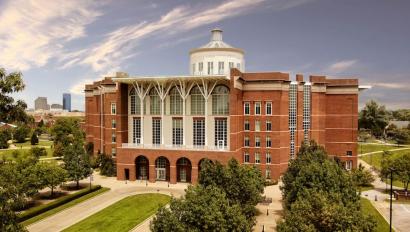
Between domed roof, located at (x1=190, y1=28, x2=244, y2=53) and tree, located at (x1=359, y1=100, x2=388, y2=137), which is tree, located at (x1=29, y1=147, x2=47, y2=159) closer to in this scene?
domed roof, located at (x1=190, y1=28, x2=244, y2=53)

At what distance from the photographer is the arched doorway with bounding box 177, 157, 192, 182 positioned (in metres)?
57.3

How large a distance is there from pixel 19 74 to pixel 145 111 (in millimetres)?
42686

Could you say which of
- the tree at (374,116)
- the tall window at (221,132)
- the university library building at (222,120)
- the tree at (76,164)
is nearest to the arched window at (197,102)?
the university library building at (222,120)

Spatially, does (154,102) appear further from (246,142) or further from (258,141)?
(258,141)

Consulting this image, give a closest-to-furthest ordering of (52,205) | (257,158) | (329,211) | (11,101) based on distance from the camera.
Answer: (11,101) → (329,211) → (52,205) → (257,158)

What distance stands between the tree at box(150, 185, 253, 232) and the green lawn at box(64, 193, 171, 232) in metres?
10.6

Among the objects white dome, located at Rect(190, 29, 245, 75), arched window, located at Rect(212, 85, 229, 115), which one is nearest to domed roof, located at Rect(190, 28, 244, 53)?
white dome, located at Rect(190, 29, 245, 75)

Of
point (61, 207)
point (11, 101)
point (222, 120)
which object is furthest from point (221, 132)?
point (11, 101)

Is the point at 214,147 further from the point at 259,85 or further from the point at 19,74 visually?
the point at 19,74

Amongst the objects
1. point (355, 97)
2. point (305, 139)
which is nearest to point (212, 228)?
point (305, 139)

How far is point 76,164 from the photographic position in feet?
162

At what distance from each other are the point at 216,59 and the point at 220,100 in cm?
1166

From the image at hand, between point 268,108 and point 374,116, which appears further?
point 374,116

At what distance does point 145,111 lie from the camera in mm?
60469
